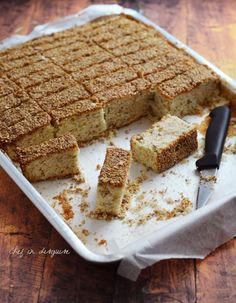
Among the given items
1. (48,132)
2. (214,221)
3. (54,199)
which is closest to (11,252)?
(54,199)

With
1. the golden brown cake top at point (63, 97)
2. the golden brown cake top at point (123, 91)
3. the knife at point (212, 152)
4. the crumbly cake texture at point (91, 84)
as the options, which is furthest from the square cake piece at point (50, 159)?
the knife at point (212, 152)

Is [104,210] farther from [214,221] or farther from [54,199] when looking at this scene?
[214,221]

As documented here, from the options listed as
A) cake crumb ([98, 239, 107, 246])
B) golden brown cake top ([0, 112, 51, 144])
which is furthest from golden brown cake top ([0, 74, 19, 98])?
cake crumb ([98, 239, 107, 246])

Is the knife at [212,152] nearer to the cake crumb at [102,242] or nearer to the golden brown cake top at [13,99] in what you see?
the cake crumb at [102,242]

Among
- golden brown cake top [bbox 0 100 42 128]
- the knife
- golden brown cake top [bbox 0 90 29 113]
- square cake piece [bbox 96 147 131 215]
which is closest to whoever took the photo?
square cake piece [bbox 96 147 131 215]

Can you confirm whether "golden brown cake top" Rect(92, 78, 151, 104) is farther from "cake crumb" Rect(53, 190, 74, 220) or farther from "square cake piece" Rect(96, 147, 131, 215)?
"cake crumb" Rect(53, 190, 74, 220)

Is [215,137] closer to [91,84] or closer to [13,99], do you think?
[91,84]

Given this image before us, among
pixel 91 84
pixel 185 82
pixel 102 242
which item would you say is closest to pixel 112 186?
pixel 102 242
